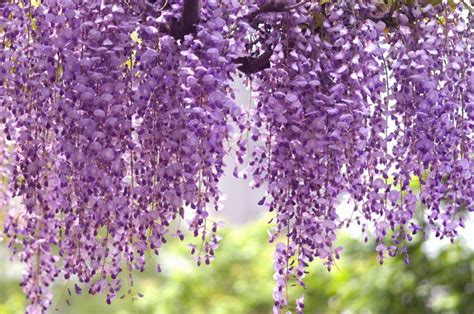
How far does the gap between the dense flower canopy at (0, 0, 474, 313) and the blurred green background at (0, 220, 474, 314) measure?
0.30m

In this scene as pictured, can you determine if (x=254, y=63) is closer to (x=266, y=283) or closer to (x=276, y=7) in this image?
(x=276, y=7)

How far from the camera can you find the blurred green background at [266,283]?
342 cm

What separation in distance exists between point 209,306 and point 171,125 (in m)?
3.42

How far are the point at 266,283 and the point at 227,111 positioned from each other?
3238 millimetres

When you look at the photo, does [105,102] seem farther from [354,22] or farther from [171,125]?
[354,22]

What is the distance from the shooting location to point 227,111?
64.8 inches

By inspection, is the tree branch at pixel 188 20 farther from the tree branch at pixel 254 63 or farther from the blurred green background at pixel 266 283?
the blurred green background at pixel 266 283

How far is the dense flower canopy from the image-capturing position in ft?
5.49

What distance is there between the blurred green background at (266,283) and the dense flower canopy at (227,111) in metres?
0.30

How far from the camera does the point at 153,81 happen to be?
5.46ft

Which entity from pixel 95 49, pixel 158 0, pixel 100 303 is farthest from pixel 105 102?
pixel 100 303

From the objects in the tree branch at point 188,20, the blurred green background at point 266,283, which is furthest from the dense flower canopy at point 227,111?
the blurred green background at point 266,283

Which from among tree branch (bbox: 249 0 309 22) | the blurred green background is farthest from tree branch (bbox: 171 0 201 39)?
the blurred green background

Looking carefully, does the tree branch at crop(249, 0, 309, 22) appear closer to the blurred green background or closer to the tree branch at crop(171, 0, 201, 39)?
the tree branch at crop(171, 0, 201, 39)
